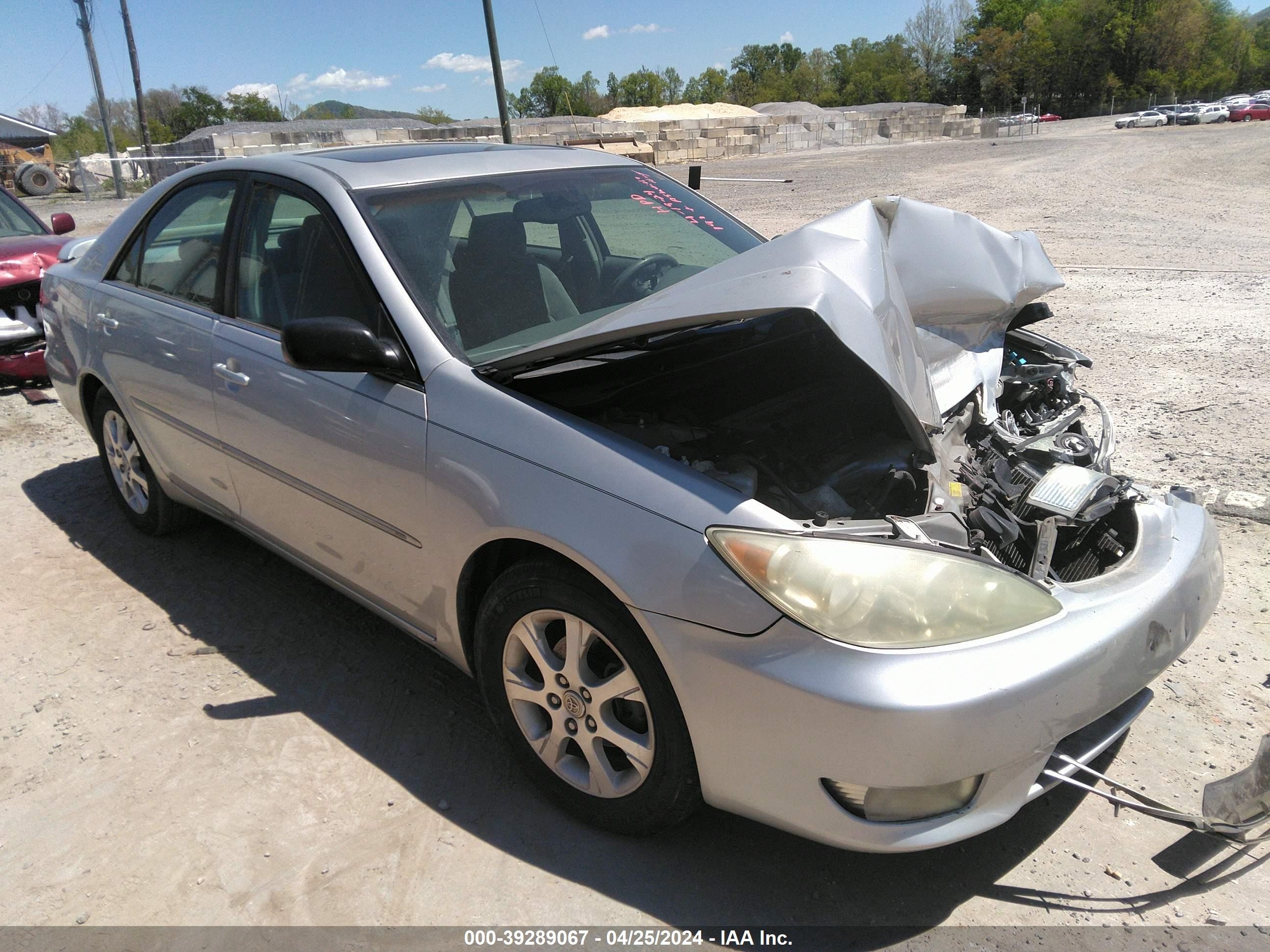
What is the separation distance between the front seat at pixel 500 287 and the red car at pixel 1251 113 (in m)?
63.1

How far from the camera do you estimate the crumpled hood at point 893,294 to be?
216 cm

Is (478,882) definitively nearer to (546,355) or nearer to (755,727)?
(755,727)

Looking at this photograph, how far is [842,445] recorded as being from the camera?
276cm

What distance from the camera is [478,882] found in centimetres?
239

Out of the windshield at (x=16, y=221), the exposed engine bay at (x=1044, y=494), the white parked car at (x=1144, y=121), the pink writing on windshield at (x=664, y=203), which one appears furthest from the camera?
the white parked car at (x=1144, y=121)

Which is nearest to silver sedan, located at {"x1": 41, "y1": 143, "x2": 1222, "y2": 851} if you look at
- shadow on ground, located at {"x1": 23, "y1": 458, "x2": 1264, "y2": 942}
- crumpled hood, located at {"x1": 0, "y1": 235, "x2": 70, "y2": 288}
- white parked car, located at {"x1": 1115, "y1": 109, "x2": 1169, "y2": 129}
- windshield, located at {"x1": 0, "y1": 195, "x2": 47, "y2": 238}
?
shadow on ground, located at {"x1": 23, "y1": 458, "x2": 1264, "y2": 942}

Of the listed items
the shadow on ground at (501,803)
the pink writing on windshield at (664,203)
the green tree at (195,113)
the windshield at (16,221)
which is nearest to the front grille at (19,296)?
the windshield at (16,221)

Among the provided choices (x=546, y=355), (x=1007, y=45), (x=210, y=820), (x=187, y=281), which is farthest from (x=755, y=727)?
(x=1007, y=45)

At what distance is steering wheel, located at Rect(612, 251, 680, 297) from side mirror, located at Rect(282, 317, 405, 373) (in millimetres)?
945

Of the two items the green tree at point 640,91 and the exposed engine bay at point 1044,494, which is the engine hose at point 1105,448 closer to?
the exposed engine bay at point 1044,494

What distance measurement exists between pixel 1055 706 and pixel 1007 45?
3879 inches

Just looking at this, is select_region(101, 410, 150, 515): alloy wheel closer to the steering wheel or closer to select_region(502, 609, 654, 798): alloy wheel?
the steering wheel

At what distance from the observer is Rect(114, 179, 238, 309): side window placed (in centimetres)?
353

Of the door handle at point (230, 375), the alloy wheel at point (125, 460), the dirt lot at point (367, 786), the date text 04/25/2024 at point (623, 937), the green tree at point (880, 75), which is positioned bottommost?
the date text 04/25/2024 at point (623, 937)
